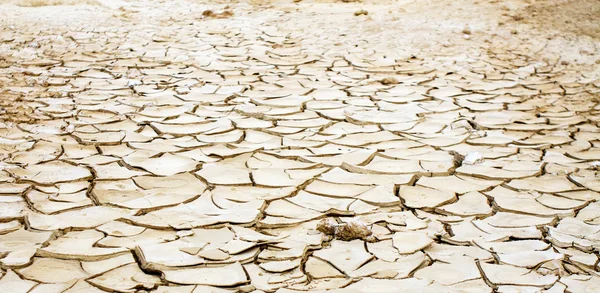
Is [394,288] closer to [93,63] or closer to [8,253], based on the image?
[8,253]

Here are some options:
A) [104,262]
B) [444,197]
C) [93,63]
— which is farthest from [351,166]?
[93,63]

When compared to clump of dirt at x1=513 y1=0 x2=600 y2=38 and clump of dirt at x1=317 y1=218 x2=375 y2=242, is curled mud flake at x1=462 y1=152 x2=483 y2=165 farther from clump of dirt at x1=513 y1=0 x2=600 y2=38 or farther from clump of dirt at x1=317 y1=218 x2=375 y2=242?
clump of dirt at x1=513 y1=0 x2=600 y2=38

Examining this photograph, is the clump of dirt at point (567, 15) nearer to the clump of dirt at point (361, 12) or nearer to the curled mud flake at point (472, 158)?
the clump of dirt at point (361, 12)

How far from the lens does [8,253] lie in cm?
194

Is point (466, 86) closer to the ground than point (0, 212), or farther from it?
closer to the ground

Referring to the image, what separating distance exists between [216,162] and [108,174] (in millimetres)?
476

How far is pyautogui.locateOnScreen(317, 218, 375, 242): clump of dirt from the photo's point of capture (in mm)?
2111

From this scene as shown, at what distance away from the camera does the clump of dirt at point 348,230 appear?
6.93 feet

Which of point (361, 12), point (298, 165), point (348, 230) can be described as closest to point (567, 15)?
point (361, 12)

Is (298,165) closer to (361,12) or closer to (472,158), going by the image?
(472,158)

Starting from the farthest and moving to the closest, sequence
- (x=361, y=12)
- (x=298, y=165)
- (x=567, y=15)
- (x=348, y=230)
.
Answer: (x=361, y=12)
(x=567, y=15)
(x=298, y=165)
(x=348, y=230)

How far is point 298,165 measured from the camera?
111 inches

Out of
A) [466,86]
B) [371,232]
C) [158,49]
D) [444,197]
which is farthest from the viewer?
[158,49]

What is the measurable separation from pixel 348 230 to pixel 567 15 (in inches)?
200
